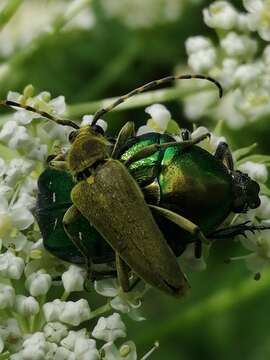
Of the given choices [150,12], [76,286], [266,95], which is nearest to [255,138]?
[266,95]

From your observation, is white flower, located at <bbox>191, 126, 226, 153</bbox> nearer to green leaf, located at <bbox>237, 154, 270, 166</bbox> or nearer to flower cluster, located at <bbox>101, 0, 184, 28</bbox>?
green leaf, located at <bbox>237, 154, 270, 166</bbox>

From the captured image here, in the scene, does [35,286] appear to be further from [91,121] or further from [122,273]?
[91,121]

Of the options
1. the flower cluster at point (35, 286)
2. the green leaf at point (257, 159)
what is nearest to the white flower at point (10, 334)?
the flower cluster at point (35, 286)

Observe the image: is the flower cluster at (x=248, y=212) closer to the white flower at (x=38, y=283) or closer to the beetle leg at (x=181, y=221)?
the beetle leg at (x=181, y=221)

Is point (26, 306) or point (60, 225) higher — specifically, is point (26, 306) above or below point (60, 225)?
below

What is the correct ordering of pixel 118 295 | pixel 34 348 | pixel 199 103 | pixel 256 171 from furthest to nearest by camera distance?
pixel 199 103
pixel 256 171
pixel 118 295
pixel 34 348

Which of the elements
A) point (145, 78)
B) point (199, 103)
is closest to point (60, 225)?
point (199, 103)

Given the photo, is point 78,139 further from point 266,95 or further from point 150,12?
point 150,12
